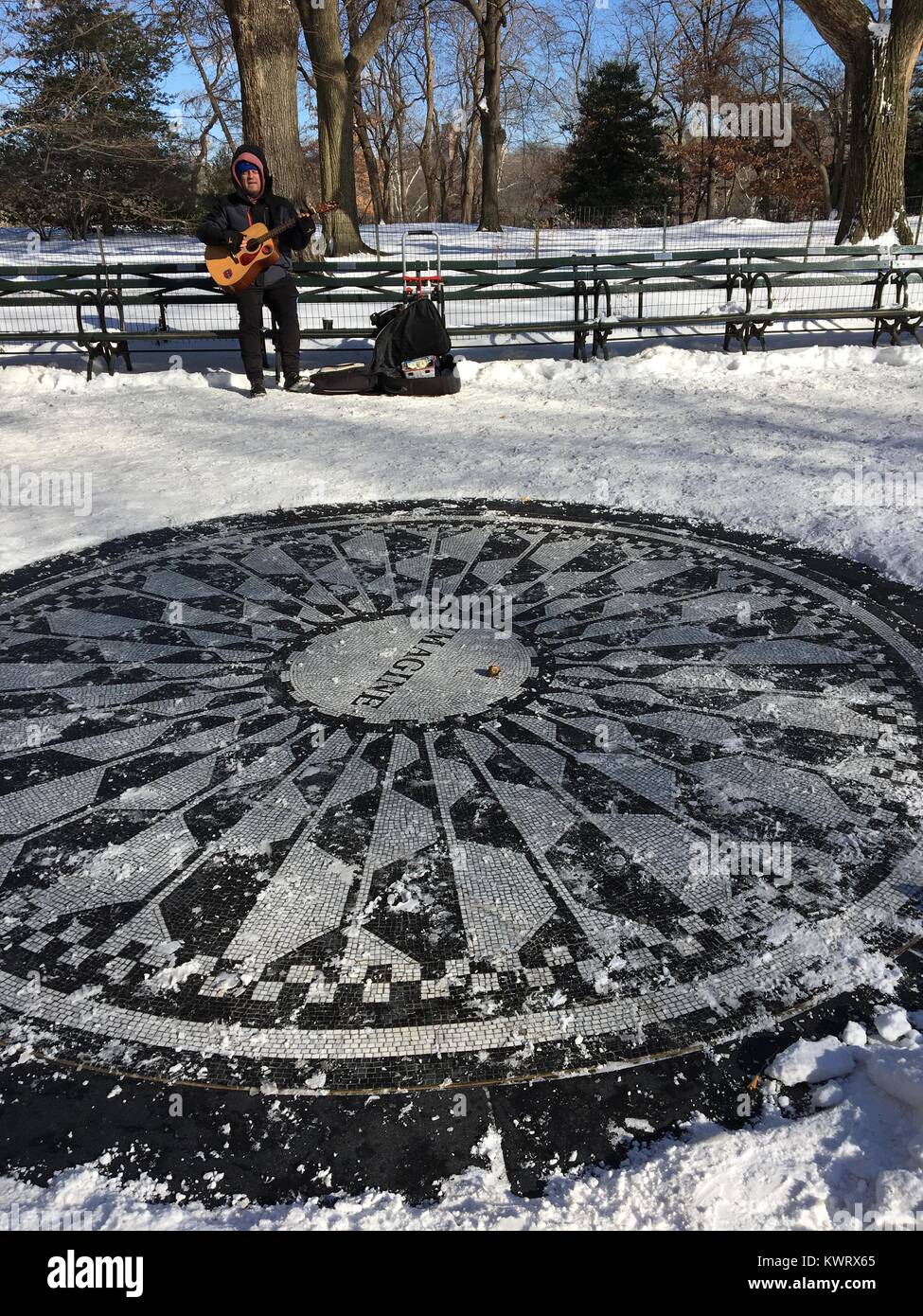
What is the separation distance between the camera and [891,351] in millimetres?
10977

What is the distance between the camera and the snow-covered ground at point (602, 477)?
6.65 feet

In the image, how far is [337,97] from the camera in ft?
58.5

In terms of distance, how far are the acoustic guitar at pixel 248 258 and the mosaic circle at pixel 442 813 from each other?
5.00 m

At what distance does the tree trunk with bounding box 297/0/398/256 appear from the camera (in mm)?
17219

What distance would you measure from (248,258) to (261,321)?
23.5 inches

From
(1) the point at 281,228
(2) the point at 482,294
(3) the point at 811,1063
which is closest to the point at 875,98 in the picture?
(2) the point at 482,294

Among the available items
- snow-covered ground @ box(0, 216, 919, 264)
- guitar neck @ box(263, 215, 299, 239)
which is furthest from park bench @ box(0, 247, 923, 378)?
snow-covered ground @ box(0, 216, 919, 264)

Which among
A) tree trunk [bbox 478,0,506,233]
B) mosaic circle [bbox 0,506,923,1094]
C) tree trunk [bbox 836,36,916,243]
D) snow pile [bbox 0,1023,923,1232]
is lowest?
snow pile [bbox 0,1023,923,1232]

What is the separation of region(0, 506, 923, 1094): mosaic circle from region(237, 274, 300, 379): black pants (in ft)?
15.7

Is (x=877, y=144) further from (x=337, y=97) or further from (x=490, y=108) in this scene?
(x=490, y=108)

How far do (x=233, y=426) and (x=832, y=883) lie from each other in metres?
7.19

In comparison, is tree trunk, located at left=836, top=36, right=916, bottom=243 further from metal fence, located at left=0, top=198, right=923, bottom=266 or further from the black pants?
the black pants

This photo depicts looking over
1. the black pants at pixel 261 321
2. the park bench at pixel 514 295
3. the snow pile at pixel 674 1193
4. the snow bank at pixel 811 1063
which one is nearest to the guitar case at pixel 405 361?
the black pants at pixel 261 321
